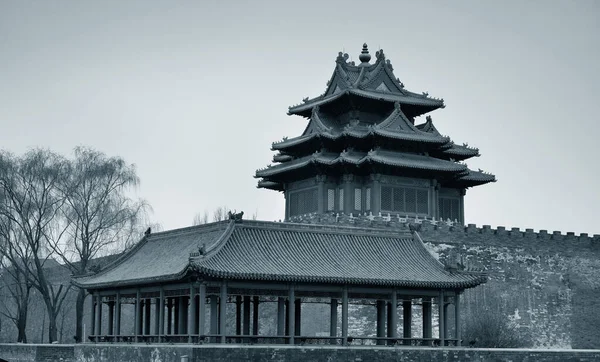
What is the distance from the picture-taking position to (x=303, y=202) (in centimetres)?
5153

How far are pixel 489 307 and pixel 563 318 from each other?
14.7 feet

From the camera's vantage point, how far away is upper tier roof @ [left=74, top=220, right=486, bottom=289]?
1332 inches

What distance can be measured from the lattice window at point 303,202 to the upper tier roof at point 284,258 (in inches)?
447

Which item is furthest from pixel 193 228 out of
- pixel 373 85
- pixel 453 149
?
pixel 453 149

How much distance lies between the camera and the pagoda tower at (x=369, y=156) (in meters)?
48.9

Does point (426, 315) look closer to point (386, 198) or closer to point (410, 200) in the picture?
point (386, 198)

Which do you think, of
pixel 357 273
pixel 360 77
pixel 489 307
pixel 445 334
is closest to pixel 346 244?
pixel 357 273

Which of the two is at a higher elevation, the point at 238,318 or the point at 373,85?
the point at 373,85

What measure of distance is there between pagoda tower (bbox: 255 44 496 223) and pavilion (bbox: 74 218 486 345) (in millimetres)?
9292

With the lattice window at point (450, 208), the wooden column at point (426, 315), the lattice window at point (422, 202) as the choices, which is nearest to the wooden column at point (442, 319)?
the wooden column at point (426, 315)

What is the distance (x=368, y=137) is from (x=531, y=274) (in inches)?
377

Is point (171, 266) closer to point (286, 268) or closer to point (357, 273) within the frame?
point (286, 268)

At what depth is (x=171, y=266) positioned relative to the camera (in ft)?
115

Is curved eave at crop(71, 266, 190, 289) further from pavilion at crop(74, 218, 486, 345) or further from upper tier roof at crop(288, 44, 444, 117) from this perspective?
upper tier roof at crop(288, 44, 444, 117)
